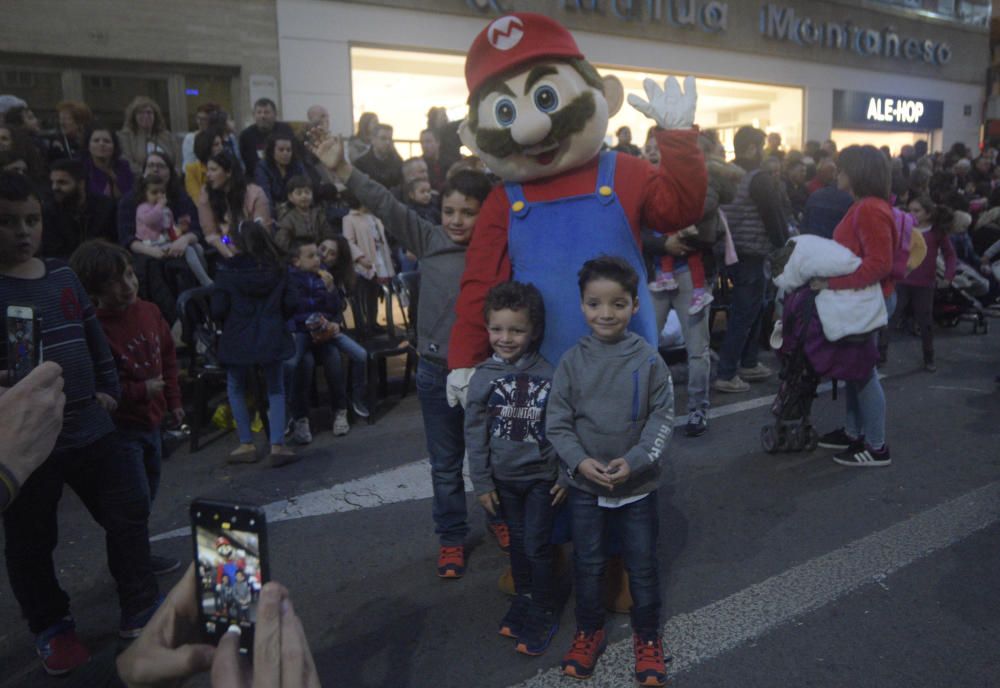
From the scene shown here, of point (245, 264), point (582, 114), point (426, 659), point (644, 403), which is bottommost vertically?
point (426, 659)

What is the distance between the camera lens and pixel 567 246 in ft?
10.1

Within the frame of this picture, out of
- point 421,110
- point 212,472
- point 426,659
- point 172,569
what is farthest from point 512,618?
point 421,110

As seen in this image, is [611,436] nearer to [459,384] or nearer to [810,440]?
[459,384]

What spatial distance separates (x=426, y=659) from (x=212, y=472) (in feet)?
8.47

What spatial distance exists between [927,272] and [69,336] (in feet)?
22.7

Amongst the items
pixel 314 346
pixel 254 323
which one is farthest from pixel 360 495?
pixel 314 346

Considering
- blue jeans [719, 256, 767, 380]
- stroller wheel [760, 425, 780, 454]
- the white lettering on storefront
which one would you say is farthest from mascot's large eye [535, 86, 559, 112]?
the white lettering on storefront

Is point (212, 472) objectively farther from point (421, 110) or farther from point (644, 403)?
point (421, 110)

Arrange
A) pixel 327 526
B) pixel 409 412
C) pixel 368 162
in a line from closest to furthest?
1. pixel 327 526
2. pixel 409 412
3. pixel 368 162

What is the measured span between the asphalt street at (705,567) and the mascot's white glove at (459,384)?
87cm

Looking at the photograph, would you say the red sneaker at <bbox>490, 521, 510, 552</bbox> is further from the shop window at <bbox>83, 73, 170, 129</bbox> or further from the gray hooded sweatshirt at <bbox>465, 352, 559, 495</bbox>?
the shop window at <bbox>83, 73, 170, 129</bbox>

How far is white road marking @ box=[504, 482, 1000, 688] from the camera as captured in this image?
2938mm

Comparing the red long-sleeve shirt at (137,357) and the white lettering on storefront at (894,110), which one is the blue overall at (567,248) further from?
the white lettering on storefront at (894,110)

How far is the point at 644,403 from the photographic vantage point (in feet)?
9.11
